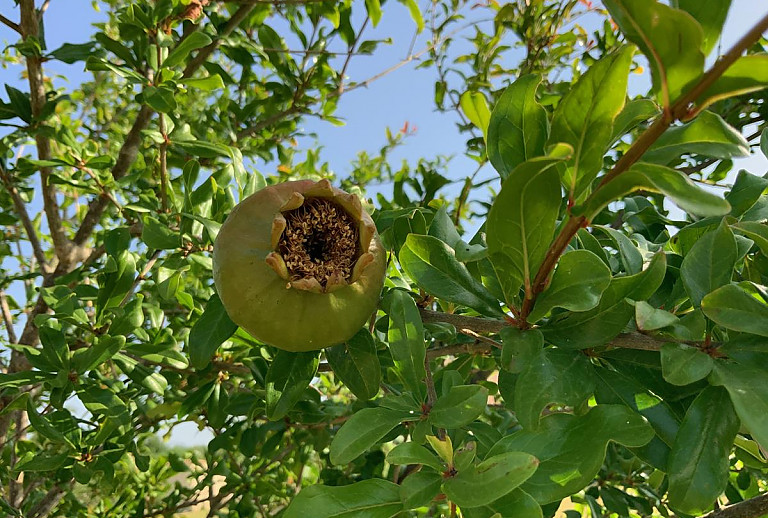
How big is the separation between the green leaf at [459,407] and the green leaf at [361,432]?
0.05m

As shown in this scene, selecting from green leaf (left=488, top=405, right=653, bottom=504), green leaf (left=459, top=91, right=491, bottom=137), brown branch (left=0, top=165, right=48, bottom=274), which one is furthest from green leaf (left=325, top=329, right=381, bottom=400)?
brown branch (left=0, top=165, right=48, bottom=274)

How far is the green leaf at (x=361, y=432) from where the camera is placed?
0.66 metres

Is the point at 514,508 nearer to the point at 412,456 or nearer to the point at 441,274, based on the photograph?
the point at 412,456

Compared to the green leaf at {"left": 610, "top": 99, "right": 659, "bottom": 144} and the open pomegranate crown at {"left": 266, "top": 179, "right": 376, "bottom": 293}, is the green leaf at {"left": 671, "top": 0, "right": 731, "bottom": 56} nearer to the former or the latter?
the green leaf at {"left": 610, "top": 99, "right": 659, "bottom": 144}

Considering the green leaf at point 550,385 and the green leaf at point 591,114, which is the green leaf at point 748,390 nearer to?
the green leaf at point 550,385

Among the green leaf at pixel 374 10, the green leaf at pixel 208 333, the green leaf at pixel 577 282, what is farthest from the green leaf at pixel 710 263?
the green leaf at pixel 374 10

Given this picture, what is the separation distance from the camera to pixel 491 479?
0.54m

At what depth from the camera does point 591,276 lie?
0.62 m

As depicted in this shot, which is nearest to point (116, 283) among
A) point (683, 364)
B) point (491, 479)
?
point (491, 479)

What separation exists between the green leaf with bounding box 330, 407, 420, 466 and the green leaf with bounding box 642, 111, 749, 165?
16.7 inches

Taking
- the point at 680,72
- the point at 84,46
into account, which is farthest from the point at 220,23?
the point at 680,72

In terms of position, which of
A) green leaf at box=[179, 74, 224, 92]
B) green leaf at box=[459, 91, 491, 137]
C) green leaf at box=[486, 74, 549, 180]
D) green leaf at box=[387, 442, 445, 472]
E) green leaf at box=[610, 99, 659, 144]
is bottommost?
green leaf at box=[387, 442, 445, 472]

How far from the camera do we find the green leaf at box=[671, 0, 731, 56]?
491 millimetres

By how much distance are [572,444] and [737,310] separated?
0.75ft
